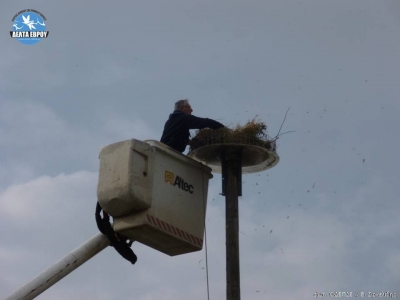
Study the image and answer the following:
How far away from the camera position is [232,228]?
11.4 meters

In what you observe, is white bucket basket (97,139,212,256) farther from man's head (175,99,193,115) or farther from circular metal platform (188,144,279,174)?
man's head (175,99,193,115)

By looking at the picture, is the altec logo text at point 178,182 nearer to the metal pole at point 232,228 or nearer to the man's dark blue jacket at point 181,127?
the metal pole at point 232,228

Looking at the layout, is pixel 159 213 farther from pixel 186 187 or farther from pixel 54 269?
pixel 54 269

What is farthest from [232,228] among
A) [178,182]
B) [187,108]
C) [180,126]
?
[187,108]

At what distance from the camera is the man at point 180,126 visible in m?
11.7

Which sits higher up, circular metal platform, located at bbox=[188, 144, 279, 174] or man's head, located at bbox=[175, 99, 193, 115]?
man's head, located at bbox=[175, 99, 193, 115]

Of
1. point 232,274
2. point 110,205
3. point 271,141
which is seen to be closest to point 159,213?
point 110,205

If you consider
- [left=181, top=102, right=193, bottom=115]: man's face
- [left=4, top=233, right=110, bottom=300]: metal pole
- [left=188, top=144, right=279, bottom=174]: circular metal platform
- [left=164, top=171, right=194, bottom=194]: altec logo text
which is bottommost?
[left=4, top=233, right=110, bottom=300]: metal pole

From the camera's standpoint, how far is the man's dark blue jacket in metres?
11.7

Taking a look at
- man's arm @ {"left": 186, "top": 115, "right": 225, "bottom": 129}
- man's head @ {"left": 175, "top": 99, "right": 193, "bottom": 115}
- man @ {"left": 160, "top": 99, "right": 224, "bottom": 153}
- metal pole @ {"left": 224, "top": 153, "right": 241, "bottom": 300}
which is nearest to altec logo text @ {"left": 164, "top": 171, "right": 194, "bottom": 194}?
metal pole @ {"left": 224, "top": 153, "right": 241, "bottom": 300}

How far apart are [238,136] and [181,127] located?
0.84 m

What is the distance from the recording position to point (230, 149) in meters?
11.9

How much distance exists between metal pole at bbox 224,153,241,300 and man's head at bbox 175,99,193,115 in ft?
3.01

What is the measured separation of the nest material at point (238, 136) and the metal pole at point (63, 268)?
1.94m
